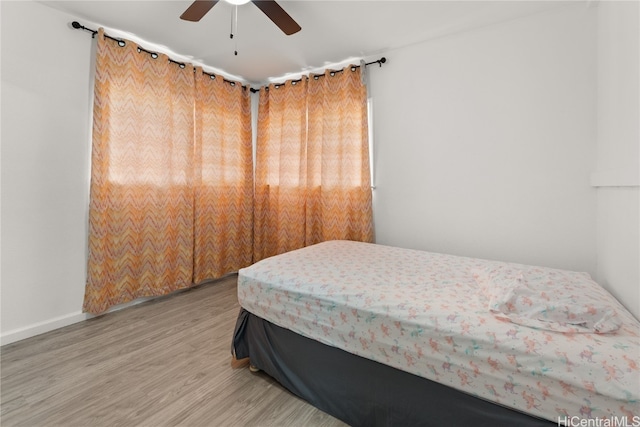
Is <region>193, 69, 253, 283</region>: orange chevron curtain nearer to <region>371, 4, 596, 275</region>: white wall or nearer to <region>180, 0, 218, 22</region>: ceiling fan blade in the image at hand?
<region>180, 0, 218, 22</region>: ceiling fan blade

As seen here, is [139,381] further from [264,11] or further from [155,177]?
[264,11]

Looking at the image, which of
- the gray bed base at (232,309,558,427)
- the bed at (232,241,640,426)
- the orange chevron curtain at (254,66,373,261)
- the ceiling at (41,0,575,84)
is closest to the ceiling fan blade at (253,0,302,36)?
the ceiling at (41,0,575,84)

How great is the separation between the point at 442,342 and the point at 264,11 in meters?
2.19

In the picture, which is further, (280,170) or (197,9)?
(280,170)

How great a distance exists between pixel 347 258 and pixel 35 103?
266cm

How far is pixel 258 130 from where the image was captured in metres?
3.80

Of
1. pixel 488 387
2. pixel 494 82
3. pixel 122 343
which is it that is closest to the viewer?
pixel 488 387

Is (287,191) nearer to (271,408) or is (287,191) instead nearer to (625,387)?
(271,408)

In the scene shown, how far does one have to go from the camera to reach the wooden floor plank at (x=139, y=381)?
1431mm

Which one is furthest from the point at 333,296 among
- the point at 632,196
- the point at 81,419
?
the point at 632,196

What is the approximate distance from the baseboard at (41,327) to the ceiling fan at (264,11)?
2.54 m

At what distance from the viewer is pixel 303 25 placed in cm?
239

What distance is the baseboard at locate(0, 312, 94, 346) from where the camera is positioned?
2049mm

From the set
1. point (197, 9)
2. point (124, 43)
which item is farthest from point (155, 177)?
point (197, 9)
